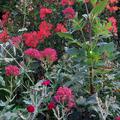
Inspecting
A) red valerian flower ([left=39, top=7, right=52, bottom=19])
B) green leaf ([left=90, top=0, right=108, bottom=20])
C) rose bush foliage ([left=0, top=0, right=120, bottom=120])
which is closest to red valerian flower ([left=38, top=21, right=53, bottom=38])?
rose bush foliage ([left=0, top=0, right=120, bottom=120])

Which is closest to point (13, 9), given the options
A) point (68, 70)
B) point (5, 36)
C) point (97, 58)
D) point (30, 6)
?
point (30, 6)

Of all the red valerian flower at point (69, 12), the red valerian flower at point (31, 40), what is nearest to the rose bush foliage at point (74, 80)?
the red valerian flower at point (31, 40)

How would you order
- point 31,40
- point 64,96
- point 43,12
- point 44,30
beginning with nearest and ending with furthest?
point 64,96 < point 31,40 < point 44,30 < point 43,12

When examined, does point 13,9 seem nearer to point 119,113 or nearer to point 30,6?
point 30,6

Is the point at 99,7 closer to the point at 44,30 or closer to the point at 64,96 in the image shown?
the point at 64,96

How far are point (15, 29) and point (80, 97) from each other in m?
1.95

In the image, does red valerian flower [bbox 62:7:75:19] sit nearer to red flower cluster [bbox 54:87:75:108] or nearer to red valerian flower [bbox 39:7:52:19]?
red valerian flower [bbox 39:7:52:19]

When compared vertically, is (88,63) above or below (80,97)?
above

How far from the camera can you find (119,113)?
10.9 ft

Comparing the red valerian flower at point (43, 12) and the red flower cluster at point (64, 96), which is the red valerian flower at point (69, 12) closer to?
the red valerian flower at point (43, 12)

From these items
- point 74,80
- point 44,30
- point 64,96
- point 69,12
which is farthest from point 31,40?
point 64,96

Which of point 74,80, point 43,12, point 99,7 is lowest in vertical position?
point 74,80

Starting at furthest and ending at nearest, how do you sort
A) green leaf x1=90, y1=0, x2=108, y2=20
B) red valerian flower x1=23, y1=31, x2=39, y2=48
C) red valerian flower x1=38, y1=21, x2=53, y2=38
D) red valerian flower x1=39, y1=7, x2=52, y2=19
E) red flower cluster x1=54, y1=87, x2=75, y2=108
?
red valerian flower x1=39, y1=7, x2=52, y2=19 → red valerian flower x1=38, y1=21, x2=53, y2=38 → red valerian flower x1=23, y1=31, x2=39, y2=48 → green leaf x1=90, y1=0, x2=108, y2=20 → red flower cluster x1=54, y1=87, x2=75, y2=108

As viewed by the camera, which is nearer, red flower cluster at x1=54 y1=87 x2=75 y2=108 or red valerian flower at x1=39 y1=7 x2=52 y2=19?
red flower cluster at x1=54 y1=87 x2=75 y2=108
